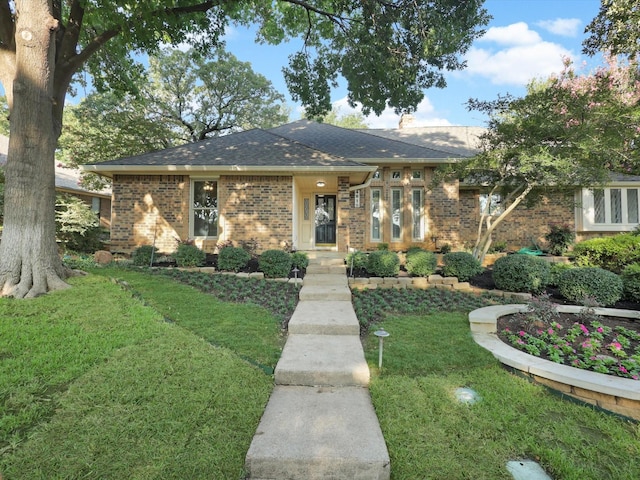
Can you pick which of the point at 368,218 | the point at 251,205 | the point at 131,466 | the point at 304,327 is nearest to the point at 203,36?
the point at 251,205

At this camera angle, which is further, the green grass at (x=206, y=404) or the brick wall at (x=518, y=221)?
the brick wall at (x=518, y=221)

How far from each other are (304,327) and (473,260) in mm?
4652

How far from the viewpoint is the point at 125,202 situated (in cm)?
927

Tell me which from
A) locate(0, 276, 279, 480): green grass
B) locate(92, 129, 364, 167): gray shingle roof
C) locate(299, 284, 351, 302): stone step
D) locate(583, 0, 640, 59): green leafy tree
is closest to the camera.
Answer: locate(0, 276, 279, 480): green grass

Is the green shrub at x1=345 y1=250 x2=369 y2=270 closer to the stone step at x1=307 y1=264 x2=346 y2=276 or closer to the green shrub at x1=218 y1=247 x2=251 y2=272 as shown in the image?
the stone step at x1=307 y1=264 x2=346 y2=276

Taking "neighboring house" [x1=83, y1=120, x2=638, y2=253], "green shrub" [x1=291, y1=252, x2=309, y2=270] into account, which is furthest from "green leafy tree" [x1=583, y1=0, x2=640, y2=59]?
"green shrub" [x1=291, y1=252, x2=309, y2=270]

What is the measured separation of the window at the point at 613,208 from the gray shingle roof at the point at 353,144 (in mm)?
5855

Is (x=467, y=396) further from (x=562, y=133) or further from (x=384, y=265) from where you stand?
(x=562, y=133)

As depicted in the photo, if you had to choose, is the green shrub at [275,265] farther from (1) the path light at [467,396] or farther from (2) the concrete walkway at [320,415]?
(1) the path light at [467,396]

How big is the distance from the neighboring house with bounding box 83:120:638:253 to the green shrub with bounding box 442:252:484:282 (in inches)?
106

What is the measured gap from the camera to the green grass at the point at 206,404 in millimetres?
1979

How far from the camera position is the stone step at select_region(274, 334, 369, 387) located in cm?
305

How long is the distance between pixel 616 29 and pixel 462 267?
6.50m

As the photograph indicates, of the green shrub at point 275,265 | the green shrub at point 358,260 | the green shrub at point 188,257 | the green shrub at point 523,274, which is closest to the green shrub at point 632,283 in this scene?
the green shrub at point 523,274
